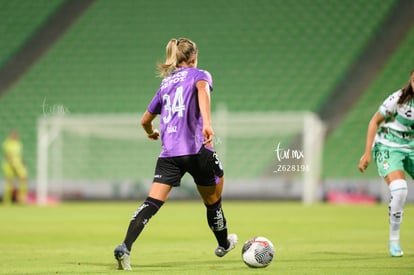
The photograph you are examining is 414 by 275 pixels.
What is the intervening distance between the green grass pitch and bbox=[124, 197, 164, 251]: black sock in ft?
0.88

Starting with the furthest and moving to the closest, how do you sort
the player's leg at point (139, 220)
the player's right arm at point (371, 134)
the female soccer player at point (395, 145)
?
the female soccer player at point (395, 145)
the player's right arm at point (371, 134)
the player's leg at point (139, 220)

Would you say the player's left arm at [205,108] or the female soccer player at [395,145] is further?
the female soccer player at [395,145]

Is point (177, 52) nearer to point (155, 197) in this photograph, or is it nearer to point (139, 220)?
point (155, 197)

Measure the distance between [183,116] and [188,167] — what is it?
0.40m

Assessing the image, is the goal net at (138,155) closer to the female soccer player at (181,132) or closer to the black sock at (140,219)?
the female soccer player at (181,132)

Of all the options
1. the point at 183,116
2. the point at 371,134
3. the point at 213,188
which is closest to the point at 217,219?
the point at 213,188

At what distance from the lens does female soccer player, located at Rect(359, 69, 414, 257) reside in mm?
7473

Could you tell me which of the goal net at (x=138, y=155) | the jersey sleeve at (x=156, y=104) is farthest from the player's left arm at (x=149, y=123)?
the goal net at (x=138, y=155)

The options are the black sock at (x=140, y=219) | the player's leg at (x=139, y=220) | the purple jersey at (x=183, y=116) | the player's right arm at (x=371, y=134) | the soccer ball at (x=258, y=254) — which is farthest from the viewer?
the player's right arm at (x=371, y=134)

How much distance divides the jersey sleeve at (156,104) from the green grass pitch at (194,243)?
1236 millimetres

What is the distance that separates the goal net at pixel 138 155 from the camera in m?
22.1

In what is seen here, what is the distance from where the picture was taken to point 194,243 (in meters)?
9.45

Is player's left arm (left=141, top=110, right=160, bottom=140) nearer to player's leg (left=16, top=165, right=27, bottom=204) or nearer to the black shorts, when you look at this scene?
the black shorts

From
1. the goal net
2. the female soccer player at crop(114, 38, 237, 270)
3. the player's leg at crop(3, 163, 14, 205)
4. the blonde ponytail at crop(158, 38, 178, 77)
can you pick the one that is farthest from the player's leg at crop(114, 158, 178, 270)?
the player's leg at crop(3, 163, 14, 205)
